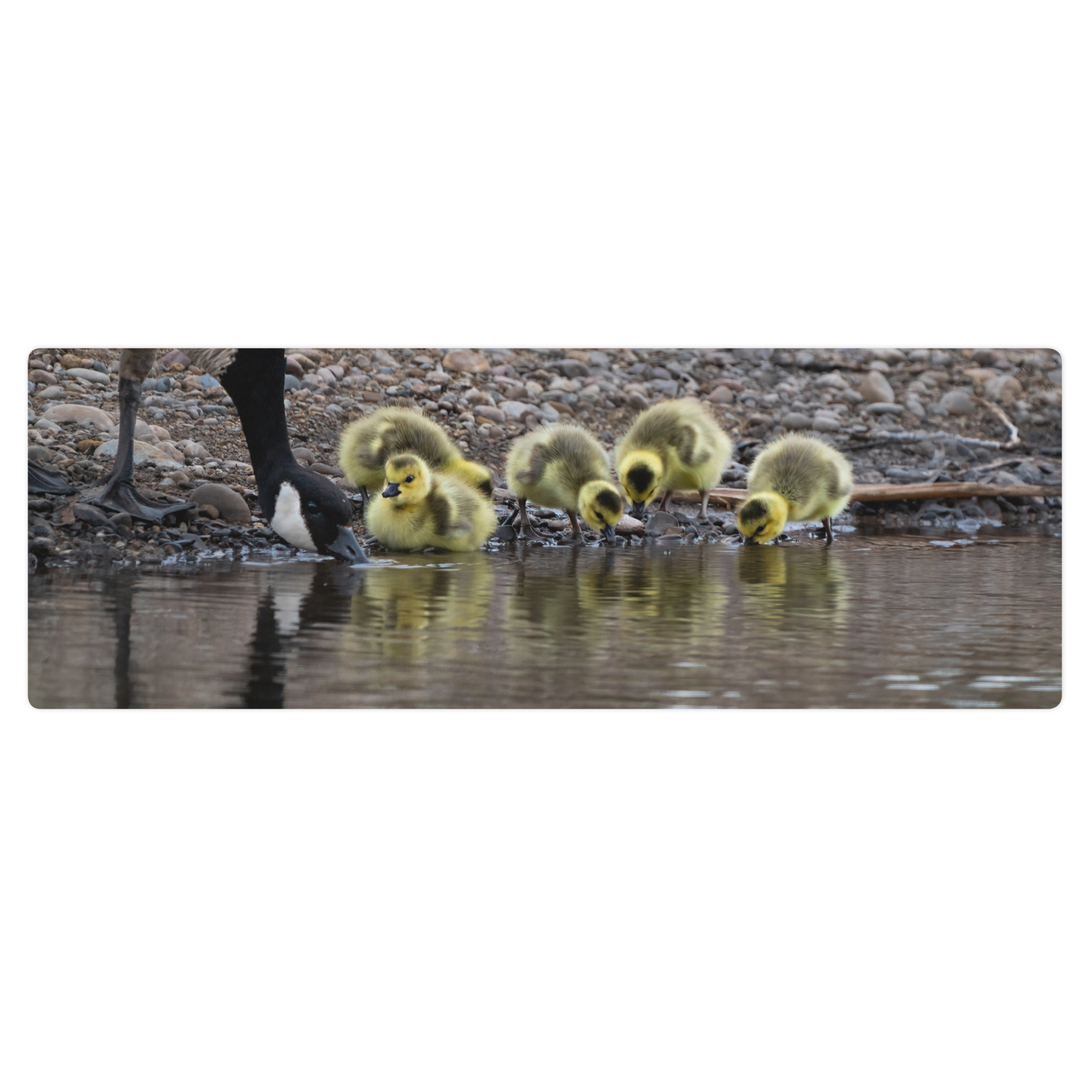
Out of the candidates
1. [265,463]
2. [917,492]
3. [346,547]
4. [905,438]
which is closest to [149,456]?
[265,463]

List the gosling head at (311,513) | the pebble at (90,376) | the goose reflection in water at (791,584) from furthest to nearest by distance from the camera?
the gosling head at (311,513)
the pebble at (90,376)
the goose reflection in water at (791,584)

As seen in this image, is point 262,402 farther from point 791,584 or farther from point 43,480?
point 791,584

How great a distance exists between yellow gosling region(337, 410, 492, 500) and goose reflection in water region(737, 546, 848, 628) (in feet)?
3.05

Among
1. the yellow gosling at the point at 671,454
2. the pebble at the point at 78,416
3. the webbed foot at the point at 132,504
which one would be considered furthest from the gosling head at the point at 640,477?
the pebble at the point at 78,416

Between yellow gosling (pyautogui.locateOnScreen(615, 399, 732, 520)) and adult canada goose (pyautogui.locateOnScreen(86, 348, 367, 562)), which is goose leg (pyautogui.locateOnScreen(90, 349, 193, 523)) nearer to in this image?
adult canada goose (pyautogui.locateOnScreen(86, 348, 367, 562))

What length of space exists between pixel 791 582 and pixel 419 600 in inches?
45.0

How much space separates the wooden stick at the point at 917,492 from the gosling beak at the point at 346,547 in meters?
1.06

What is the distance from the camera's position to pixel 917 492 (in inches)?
181

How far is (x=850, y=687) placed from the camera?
11.1 ft

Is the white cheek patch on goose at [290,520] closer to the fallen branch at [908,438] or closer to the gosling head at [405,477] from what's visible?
the gosling head at [405,477]

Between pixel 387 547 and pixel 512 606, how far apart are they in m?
0.64

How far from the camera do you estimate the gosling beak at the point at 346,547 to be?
421 centimetres

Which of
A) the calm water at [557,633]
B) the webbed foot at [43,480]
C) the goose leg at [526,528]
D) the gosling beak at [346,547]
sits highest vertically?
the webbed foot at [43,480]

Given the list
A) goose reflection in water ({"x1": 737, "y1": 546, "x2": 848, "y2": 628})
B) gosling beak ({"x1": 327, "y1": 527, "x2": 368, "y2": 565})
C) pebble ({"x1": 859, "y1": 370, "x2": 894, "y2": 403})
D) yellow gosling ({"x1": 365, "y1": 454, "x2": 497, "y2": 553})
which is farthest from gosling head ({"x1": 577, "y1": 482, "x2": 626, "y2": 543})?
pebble ({"x1": 859, "y1": 370, "x2": 894, "y2": 403})
